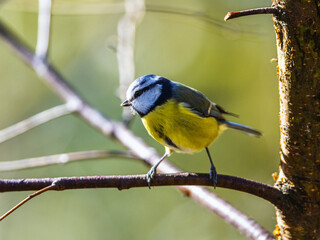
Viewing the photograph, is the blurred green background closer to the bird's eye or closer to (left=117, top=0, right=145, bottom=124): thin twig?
(left=117, top=0, right=145, bottom=124): thin twig

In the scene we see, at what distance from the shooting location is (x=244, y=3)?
346cm

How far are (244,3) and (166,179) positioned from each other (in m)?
2.82

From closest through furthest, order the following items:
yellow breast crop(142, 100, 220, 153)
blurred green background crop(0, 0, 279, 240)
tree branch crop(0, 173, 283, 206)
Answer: tree branch crop(0, 173, 283, 206)
yellow breast crop(142, 100, 220, 153)
blurred green background crop(0, 0, 279, 240)

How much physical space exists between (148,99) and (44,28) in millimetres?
687

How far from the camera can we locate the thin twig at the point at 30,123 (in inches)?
67.0

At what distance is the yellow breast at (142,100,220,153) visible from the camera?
1.53 meters

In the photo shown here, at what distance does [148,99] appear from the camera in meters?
1.66

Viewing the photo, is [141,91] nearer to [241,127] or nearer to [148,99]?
[148,99]

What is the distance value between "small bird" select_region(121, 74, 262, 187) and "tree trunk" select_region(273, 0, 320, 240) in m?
0.51

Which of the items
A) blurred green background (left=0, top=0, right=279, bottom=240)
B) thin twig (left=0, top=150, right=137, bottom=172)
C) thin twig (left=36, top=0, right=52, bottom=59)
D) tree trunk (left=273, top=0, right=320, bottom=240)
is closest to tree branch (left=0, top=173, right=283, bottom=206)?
tree trunk (left=273, top=0, right=320, bottom=240)

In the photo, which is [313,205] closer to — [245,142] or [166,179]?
[166,179]

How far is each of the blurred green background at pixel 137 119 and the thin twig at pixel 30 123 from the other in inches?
49.8

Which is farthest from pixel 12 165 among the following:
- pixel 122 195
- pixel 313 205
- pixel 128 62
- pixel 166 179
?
pixel 122 195

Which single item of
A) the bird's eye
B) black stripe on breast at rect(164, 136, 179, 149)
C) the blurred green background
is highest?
the bird's eye
